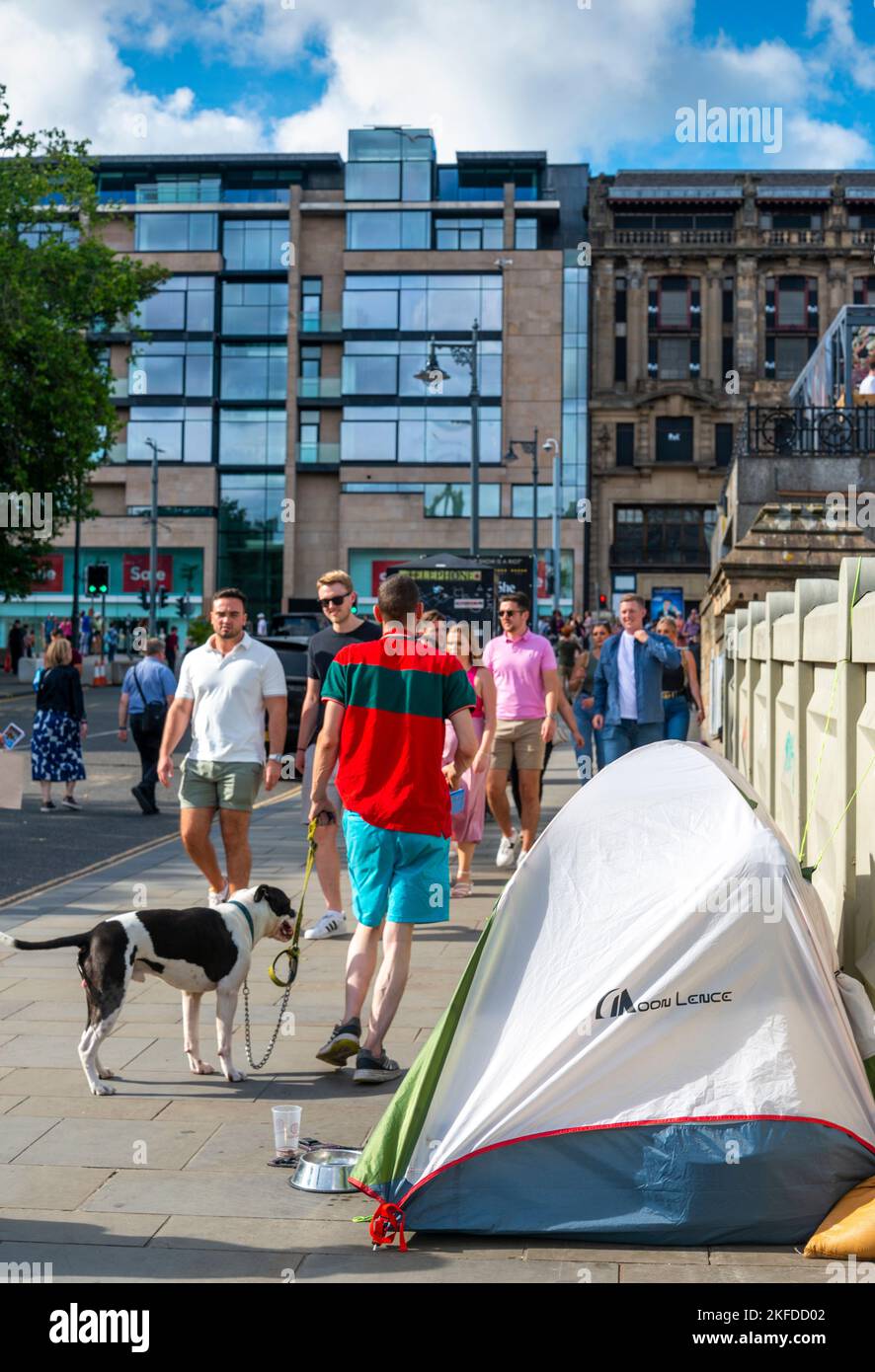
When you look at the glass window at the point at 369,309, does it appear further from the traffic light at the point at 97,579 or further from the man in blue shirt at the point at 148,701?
the man in blue shirt at the point at 148,701

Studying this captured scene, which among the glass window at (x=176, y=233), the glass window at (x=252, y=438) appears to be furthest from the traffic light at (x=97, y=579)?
the glass window at (x=176, y=233)

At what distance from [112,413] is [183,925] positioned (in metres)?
39.8

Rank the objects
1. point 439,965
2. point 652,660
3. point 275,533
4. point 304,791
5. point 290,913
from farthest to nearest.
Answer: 1. point 275,533
2. point 652,660
3. point 304,791
4. point 439,965
5. point 290,913

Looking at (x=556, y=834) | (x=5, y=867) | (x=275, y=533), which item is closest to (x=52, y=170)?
(x=275, y=533)

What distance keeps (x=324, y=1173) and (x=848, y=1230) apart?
1.57 metres

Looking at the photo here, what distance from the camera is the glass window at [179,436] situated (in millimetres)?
68625

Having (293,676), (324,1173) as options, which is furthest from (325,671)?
(293,676)

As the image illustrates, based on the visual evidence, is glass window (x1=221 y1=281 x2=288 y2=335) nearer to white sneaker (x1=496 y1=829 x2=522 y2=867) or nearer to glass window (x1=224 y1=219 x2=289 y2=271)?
glass window (x1=224 y1=219 x2=289 y2=271)

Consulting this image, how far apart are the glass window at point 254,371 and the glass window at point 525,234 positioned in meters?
11.1

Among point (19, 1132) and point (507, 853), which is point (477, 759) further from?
point (19, 1132)

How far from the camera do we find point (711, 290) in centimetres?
7012

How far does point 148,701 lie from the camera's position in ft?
53.9

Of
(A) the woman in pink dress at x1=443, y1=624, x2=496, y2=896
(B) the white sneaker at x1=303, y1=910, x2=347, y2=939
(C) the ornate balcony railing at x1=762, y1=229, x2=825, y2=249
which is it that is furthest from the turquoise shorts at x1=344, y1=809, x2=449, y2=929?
(C) the ornate balcony railing at x1=762, y1=229, x2=825, y2=249
